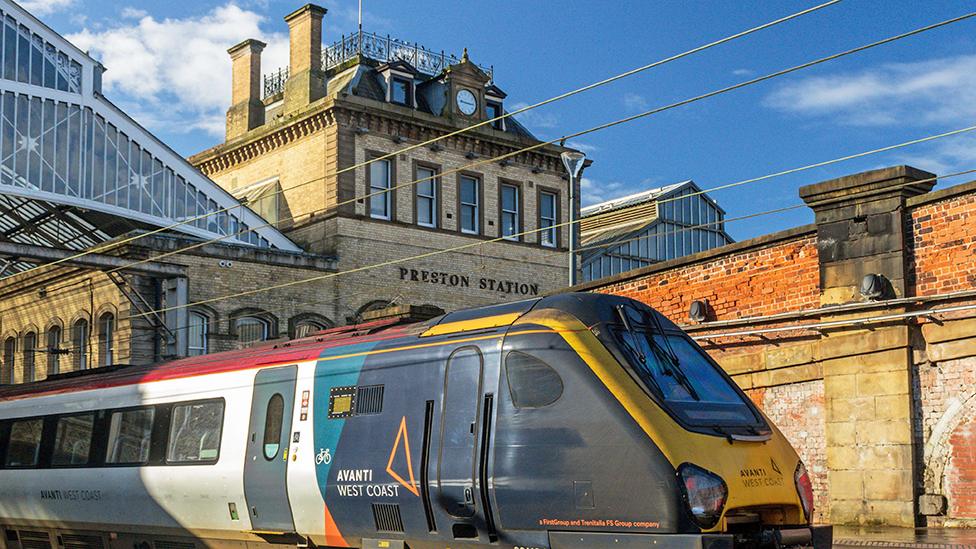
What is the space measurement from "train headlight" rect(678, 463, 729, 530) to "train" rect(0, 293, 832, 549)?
0.01 metres

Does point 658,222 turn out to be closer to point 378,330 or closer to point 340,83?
point 340,83

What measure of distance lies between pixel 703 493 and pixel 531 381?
179 cm

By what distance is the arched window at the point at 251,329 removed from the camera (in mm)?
35906

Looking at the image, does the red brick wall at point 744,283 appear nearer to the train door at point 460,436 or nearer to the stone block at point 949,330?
the stone block at point 949,330

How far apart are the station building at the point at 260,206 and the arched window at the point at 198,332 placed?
0.06m

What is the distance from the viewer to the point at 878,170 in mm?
16219

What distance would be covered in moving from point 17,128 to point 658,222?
27.9 m

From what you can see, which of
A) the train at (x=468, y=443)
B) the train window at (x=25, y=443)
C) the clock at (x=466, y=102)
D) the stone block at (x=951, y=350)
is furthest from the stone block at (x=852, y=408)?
the clock at (x=466, y=102)

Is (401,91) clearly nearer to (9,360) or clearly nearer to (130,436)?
(9,360)

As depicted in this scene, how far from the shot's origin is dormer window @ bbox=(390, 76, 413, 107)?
42.9 meters

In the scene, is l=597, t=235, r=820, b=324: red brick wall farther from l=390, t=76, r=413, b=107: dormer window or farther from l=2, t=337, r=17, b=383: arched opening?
l=2, t=337, r=17, b=383: arched opening

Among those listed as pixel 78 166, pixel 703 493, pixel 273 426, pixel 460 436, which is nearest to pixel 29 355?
pixel 78 166

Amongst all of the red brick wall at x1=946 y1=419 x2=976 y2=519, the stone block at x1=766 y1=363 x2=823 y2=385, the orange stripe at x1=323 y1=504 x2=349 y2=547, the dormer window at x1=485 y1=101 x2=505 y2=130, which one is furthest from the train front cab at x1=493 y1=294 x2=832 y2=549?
the dormer window at x1=485 y1=101 x2=505 y2=130

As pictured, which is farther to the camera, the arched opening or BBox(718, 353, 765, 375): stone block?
the arched opening
